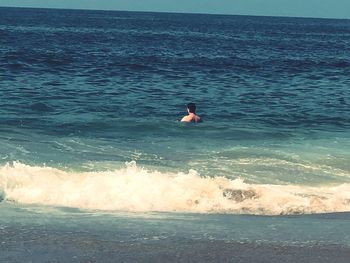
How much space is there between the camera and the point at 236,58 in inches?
1761

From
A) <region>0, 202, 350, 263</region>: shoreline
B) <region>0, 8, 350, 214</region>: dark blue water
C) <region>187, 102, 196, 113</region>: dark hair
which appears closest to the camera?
<region>0, 202, 350, 263</region>: shoreline

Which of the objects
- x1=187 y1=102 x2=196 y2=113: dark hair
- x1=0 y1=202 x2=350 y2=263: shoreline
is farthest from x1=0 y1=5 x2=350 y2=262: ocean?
x1=187 y1=102 x2=196 y2=113: dark hair

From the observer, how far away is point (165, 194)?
10.4m

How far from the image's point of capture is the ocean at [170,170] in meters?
7.72

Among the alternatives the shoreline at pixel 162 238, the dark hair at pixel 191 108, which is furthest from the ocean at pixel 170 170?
the dark hair at pixel 191 108

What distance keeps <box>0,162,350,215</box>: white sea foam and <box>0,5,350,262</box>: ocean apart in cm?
3

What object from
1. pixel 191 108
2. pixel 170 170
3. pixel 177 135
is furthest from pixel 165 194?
pixel 191 108

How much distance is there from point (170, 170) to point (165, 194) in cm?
242

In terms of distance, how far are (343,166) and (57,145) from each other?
19.3 feet

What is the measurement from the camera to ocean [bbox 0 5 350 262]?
25.3ft

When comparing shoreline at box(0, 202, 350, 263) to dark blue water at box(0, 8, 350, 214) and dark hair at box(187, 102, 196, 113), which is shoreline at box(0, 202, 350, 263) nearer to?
dark blue water at box(0, 8, 350, 214)

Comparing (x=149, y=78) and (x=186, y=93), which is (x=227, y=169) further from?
(x=149, y=78)

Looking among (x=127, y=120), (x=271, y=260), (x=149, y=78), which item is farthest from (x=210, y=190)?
(x=149, y=78)

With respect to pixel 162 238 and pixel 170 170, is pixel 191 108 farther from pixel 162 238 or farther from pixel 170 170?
pixel 162 238
